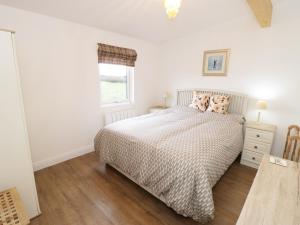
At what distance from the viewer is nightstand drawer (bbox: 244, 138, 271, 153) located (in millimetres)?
2533

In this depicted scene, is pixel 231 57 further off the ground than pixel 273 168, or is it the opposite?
pixel 231 57

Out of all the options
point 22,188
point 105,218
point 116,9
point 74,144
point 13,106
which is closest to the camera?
point 13,106

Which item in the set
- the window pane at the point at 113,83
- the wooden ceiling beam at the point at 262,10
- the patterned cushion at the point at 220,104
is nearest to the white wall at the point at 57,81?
the window pane at the point at 113,83

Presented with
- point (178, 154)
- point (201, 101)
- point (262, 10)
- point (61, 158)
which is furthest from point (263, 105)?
point (61, 158)

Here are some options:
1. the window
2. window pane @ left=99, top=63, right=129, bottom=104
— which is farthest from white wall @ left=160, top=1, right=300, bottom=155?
window pane @ left=99, top=63, right=129, bottom=104

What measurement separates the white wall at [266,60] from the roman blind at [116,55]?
1.44m

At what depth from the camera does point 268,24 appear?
270cm

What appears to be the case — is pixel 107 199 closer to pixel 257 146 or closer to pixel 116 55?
pixel 257 146

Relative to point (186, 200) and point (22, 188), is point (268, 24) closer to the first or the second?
point (186, 200)

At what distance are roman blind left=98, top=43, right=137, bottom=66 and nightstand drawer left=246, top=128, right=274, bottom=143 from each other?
2.68 meters

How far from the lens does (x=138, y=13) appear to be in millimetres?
2689

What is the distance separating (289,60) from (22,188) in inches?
159

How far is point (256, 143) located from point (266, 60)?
1481mm

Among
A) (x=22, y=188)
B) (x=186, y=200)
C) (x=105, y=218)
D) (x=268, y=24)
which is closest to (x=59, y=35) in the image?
(x=22, y=188)
